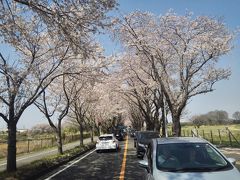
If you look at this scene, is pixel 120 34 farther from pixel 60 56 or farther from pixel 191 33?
→ pixel 60 56

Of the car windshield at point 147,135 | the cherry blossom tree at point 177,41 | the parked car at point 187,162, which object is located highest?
the cherry blossom tree at point 177,41

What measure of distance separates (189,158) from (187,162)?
0.17 metres

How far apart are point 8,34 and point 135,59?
25.1 m

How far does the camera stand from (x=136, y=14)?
2558cm

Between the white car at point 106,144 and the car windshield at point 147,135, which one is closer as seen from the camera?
the car windshield at point 147,135

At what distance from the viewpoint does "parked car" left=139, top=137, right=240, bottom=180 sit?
6.82m

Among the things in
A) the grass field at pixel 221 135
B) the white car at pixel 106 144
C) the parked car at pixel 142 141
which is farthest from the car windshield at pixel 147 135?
the white car at pixel 106 144

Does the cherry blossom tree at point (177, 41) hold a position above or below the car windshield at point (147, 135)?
above

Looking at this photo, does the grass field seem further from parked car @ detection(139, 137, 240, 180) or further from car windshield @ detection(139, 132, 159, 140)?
parked car @ detection(139, 137, 240, 180)

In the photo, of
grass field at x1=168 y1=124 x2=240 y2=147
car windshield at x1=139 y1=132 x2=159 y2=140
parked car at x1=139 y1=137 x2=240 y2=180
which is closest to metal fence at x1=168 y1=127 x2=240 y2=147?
grass field at x1=168 y1=124 x2=240 y2=147

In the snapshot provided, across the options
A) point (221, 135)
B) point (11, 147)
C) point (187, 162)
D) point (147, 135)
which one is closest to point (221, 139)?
point (221, 135)

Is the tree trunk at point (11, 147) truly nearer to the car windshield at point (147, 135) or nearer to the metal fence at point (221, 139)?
the car windshield at point (147, 135)

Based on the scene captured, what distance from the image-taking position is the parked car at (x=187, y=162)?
682 centimetres

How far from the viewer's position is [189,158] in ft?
25.5
